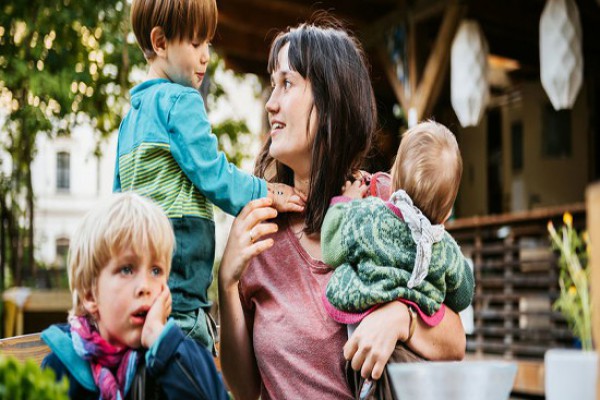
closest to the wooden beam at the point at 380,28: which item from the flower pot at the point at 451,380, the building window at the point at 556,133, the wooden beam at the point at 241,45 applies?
the wooden beam at the point at 241,45

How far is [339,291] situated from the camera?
5.76ft

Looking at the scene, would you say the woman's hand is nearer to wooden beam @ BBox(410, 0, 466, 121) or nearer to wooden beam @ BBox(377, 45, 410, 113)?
wooden beam @ BBox(410, 0, 466, 121)

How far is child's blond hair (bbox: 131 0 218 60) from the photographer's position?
1878 mm

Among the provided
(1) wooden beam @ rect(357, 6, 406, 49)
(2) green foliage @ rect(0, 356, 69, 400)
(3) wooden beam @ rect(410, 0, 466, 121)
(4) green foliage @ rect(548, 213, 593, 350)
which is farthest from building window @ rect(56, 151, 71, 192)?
(2) green foliage @ rect(0, 356, 69, 400)

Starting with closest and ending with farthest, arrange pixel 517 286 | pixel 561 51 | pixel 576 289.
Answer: pixel 576 289 < pixel 561 51 < pixel 517 286

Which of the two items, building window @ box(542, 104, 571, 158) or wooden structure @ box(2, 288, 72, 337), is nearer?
wooden structure @ box(2, 288, 72, 337)

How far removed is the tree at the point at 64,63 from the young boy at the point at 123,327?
20.0 ft

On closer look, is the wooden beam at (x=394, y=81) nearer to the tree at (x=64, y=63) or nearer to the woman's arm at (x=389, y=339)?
the tree at (x=64, y=63)

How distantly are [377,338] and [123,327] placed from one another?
0.54 m

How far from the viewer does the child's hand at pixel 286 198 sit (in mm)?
1959

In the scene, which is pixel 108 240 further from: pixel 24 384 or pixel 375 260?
pixel 375 260

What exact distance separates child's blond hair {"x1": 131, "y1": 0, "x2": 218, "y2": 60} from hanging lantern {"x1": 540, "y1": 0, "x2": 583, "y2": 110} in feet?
15.8

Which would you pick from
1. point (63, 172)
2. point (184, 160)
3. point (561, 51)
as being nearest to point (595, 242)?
point (184, 160)

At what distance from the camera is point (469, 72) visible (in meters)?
6.83
